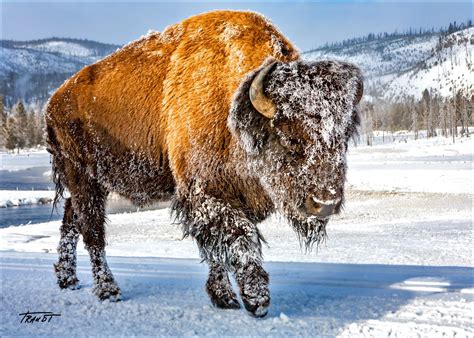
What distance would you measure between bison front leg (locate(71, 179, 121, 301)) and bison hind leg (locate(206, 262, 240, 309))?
125cm

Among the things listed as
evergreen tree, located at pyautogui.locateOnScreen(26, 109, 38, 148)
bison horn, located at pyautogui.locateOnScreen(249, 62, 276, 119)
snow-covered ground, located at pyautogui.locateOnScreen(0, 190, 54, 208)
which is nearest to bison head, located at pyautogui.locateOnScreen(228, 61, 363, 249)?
bison horn, located at pyautogui.locateOnScreen(249, 62, 276, 119)

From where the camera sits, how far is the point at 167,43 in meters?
5.27

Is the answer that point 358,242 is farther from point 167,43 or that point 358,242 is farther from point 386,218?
point 167,43

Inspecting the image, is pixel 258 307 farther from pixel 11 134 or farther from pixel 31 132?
pixel 31 132

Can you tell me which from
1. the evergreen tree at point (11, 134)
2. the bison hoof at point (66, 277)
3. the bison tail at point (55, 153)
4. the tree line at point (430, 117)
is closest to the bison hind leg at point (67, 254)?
the bison hoof at point (66, 277)

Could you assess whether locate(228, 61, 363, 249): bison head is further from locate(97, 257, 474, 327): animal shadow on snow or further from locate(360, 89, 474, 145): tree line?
locate(360, 89, 474, 145): tree line

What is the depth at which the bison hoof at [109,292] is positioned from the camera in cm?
507

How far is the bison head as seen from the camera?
3.76 metres

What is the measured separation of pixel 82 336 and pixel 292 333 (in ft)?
5.49

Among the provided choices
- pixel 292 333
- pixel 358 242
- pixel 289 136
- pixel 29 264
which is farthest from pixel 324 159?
pixel 358 242

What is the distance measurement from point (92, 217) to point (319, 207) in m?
2.90

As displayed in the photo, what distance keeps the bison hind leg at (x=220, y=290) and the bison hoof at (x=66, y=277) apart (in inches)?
69.0

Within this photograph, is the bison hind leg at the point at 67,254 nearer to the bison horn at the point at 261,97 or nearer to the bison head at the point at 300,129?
the bison head at the point at 300,129

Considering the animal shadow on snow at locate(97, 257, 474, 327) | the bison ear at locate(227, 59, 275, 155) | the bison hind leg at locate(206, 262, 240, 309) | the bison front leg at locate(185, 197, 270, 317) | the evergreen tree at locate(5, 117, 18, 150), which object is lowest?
the animal shadow on snow at locate(97, 257, 474, 327)
